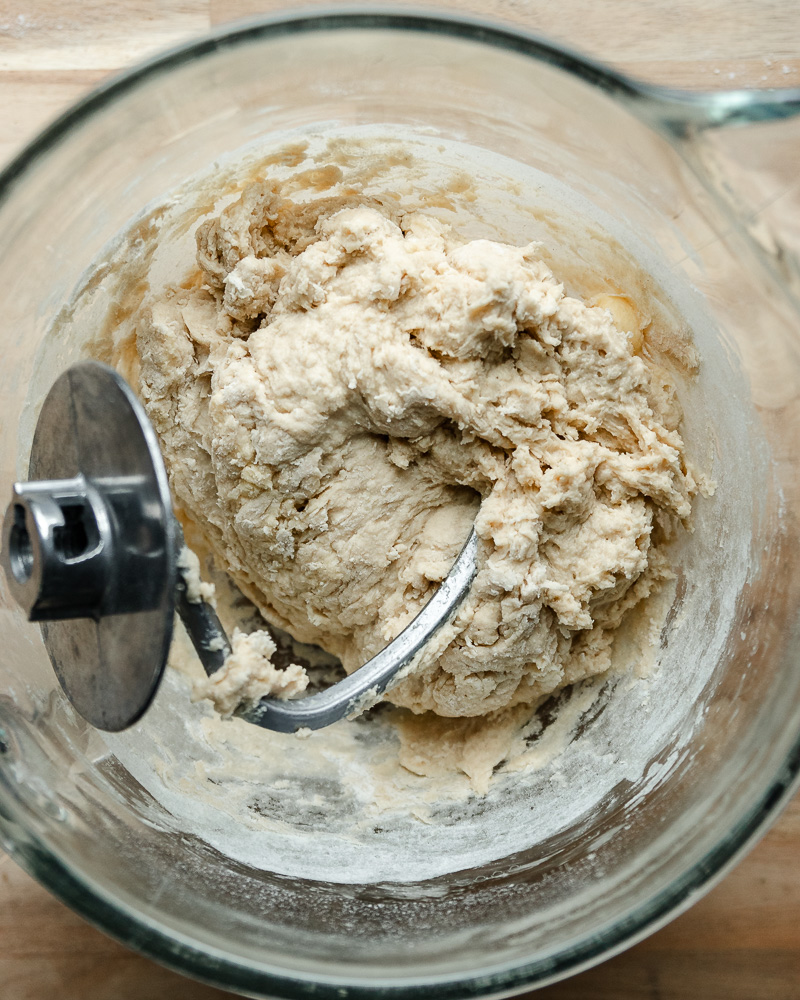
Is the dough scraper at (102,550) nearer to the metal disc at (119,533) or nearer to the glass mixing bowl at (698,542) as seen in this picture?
the metal disc at (119,533)

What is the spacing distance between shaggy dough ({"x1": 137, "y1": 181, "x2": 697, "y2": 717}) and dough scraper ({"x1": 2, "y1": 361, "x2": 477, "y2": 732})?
31 centimetres

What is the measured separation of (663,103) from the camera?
109cm

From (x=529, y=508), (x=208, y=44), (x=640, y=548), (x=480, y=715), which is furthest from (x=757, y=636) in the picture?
(x=208, y=44)

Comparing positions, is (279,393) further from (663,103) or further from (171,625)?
(663,103)

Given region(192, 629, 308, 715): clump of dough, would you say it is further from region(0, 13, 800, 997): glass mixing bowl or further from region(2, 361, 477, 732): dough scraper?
region(0, 13, 800, 997): glass mixing bowl

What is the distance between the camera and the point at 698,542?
4.95 ft

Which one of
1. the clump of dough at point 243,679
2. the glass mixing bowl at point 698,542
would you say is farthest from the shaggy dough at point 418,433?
the clump of dough at point 243,679

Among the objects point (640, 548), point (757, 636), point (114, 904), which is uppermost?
point (640, 548)

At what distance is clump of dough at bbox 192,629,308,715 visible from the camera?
122 cm

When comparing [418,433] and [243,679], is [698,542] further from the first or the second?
[243,679]

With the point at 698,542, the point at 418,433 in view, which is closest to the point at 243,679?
the point at 418,433

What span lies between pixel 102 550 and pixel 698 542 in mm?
1053

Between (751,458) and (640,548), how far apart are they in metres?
0.24

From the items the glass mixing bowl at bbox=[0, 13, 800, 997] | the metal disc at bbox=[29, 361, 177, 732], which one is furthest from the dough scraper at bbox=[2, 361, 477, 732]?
the glass mixing bowl at bbox=[0, 13, 800, 997]
